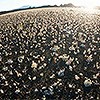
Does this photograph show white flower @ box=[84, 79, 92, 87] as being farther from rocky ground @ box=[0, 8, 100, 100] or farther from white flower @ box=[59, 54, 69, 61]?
white flower @ box=[59, 54, 69, 61]

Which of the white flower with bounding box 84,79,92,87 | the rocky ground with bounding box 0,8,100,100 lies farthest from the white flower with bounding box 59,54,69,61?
the white flower with bounding box 84,79,92,87

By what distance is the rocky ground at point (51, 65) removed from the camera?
10297mm

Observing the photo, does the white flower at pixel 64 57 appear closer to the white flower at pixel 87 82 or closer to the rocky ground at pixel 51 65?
the rocky ground at pixel 51 65

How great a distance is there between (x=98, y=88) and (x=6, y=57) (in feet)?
22.8

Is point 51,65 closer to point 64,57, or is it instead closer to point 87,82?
point 64,57

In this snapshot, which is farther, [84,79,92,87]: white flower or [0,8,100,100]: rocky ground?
[84,79,92,87]: white flower

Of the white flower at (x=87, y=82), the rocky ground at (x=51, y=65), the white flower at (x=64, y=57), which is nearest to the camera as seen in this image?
the rocky ground at (x=51, y=65)

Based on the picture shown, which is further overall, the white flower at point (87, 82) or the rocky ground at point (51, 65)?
the white flower at point (87, 82)

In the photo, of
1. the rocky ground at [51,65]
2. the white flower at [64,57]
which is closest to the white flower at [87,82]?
the rocky ground at [51,65]

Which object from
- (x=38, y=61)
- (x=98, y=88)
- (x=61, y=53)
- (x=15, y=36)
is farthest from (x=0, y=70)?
(x=15, y=36)

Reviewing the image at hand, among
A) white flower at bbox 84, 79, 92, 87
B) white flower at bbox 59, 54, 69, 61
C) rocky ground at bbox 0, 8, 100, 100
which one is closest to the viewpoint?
rocky ground at bbox 0, 8, 100, 100

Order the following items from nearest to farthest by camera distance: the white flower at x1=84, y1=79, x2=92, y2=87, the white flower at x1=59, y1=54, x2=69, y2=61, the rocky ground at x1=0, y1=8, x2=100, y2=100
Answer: the rocky ground at x1=0, y1=8, x2=100, y2=100, the white flower at x1=84, y1=79, x2=92, y2=87, the white flower at x1=59, y1=54, x2=69, y2=61

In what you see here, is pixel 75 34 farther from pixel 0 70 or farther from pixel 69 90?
pixel 69 90

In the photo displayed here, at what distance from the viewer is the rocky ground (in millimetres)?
10297
